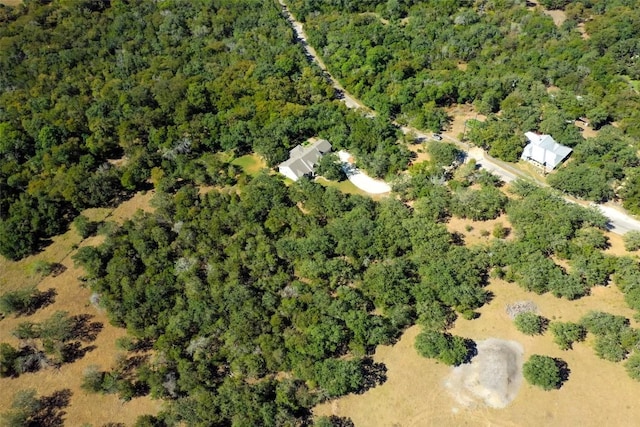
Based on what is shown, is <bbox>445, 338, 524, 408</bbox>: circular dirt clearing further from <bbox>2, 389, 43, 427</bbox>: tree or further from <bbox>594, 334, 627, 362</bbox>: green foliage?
<bbox>2, 389, 43, 427</bbox>: tree

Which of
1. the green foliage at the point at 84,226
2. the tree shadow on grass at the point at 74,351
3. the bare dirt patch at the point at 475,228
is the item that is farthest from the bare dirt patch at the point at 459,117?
the tree shadow on grass at the point at 74,351

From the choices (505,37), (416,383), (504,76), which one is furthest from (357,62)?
(416,383)

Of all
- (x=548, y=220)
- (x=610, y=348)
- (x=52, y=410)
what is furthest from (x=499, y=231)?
(x=52, y=410)

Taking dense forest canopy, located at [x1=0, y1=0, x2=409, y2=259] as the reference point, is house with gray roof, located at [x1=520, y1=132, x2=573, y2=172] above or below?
below

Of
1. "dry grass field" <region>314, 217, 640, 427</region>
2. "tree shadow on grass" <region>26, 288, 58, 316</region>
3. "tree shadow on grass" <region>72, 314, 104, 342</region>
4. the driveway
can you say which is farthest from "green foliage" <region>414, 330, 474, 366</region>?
"tree shadow on grass" <region>26, 288, 58, 316</region>

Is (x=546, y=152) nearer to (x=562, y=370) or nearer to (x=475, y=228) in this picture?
(x=475, y=228)
